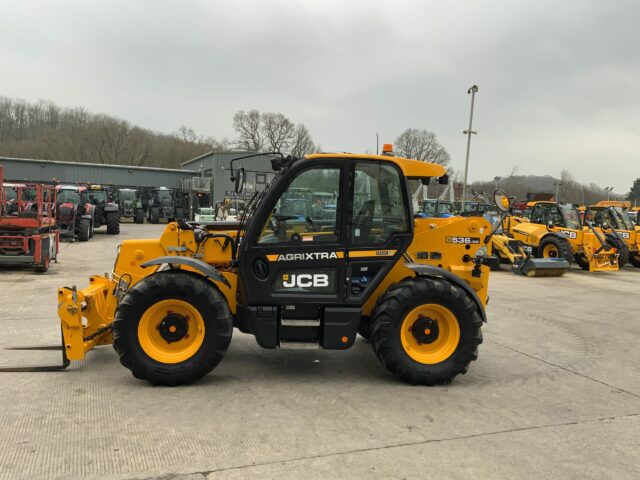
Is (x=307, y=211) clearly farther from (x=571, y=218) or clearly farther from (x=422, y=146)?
(x=422, y=146)

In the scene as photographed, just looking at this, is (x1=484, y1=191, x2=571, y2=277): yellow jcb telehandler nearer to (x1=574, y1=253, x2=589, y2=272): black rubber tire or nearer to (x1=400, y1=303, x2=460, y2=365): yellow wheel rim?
(x1=574, y1=253, x2=589, y2=272): black rubber tire

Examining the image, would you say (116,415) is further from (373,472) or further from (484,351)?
(484,351)

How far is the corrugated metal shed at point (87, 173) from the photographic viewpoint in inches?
1762

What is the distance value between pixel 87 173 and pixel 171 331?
47.4m

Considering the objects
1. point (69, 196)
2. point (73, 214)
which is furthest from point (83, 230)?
point (69, 196)

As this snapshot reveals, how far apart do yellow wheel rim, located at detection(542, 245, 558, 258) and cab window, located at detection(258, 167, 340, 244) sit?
12.1m

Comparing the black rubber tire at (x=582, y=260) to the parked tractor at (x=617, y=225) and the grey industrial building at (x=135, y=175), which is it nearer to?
the parked tractor at (x=617, y=225)

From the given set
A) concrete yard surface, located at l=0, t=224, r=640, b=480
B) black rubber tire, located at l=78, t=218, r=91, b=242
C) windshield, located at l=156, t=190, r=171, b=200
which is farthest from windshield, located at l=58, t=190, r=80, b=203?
windshield, located at l=156, t=190, r=171, b=200

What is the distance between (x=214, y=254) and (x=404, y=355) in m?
2.17

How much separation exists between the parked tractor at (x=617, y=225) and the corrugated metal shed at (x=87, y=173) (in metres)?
39.4

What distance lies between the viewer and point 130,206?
36.3 meters

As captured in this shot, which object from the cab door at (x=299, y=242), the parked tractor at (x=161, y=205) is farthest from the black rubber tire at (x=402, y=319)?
the parked tractor at (x=161, y=205)

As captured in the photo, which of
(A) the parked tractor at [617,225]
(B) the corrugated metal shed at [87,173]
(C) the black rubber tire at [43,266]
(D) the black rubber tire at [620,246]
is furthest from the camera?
(B) the corrugated metal shed at [87,173]

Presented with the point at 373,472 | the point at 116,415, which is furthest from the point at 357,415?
the point at 116,415
